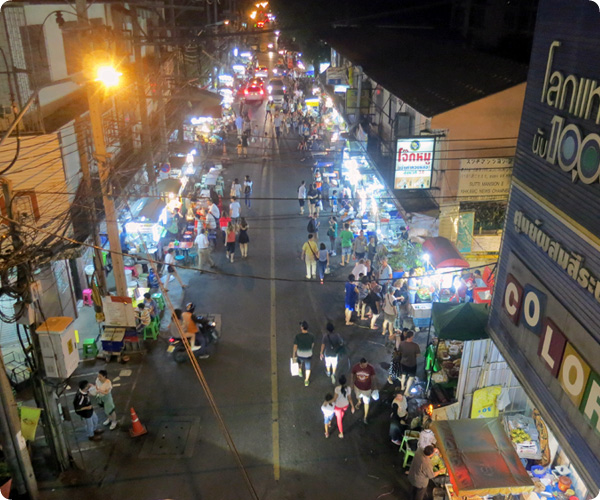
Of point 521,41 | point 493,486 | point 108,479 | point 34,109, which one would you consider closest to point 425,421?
point 493,486

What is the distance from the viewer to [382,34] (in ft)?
102

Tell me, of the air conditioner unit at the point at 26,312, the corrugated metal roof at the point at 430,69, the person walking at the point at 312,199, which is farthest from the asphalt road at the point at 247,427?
the corrugated metal roof at the point at 430,69

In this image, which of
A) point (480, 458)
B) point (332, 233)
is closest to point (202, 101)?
point (332, 233)

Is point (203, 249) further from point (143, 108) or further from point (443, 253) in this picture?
point (443, 253)

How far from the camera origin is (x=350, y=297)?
14.0 m

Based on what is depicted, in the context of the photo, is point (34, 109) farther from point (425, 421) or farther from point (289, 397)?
point (425, 421)

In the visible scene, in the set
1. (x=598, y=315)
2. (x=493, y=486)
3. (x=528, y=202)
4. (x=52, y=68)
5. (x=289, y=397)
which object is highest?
(x=52, y=68)

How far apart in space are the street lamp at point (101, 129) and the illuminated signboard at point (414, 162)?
7249 mm

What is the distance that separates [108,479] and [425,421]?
233 inches

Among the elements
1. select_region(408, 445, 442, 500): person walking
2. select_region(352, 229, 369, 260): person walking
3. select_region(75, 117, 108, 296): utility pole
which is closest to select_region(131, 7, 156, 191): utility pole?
select_region(75, 117, 108, 296): utility pole

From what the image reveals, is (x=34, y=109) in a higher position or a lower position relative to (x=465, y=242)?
higher

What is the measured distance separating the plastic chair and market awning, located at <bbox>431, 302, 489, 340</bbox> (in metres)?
1.91

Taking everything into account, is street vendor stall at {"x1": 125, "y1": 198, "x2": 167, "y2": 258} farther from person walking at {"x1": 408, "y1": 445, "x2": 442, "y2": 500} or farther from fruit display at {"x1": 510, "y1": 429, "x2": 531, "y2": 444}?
fruit display at {"x1": 510, "y1": 429, "x2": 531, "y2": 444}

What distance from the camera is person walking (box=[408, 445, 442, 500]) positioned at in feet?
27.3
